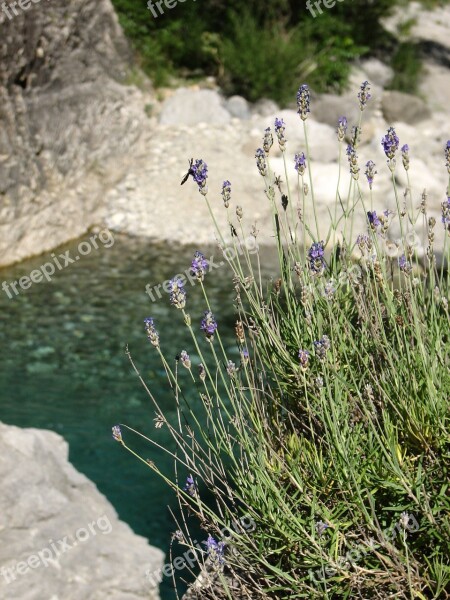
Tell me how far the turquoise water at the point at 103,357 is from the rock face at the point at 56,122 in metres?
0.47

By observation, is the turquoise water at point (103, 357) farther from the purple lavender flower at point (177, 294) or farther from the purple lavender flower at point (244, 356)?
the purple lavender flower at point (177, 294)

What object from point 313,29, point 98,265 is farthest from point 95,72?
point 313,29

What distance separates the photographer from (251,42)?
41.1 ft

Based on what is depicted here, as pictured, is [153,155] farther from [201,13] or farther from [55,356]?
[55,356]

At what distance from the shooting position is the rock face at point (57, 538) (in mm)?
3678

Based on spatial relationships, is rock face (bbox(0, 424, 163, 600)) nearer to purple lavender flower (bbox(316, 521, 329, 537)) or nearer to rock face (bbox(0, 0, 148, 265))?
purple lavender flower (bbox(316, 521, 329, 537))

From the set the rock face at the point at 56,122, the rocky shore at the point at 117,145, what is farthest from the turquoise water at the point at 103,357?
the rocky shore at the point at 117,145

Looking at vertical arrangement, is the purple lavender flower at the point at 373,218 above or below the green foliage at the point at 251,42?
above

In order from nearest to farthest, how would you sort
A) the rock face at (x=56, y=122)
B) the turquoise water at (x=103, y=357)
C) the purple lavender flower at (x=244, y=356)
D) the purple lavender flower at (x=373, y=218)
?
the purple lavender flower at (x=244, y=356) < the purple lavender flower at (x=373, y=218) < the turquoise water at (x=103, y=357) < the rock face at (x=56, y=122)

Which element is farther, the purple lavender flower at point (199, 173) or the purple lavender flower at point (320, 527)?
the purple lavender flower at point (199, 173)

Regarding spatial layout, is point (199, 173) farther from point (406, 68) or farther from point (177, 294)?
point (406, 68)

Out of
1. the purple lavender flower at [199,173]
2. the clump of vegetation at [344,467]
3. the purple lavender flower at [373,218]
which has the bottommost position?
the clump of vegetation at [344,467]

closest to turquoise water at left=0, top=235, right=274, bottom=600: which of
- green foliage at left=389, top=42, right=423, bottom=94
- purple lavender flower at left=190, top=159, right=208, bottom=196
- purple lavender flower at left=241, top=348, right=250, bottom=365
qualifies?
purple lavender flower at left=241, top=348, right=250, bottom=365

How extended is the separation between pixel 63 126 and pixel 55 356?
387 cm
